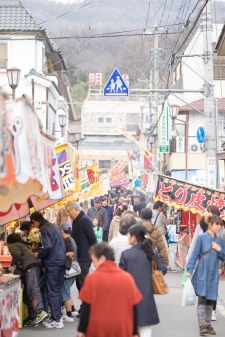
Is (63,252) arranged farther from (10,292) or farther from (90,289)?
(90,289)

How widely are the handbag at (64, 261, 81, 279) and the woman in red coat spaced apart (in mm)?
5217

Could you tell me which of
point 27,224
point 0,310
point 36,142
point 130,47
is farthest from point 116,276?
point 130,47

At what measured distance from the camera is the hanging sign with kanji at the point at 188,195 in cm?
1653

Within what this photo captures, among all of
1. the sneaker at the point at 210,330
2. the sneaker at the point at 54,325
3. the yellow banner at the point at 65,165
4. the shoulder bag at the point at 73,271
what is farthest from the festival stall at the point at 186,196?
the sneaker at the point at 54,325

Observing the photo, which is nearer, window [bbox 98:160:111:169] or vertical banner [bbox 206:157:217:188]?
vertical banner [bbox 206:157:217:188]

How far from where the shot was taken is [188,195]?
55.5 ft

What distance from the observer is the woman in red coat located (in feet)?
19.2

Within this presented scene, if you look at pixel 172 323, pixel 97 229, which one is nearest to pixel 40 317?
pixel 172 323

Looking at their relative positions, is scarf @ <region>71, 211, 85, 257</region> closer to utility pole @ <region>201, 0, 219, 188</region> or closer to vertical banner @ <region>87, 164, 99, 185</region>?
utility pole @ <region>201, 0, 219, 188</region>

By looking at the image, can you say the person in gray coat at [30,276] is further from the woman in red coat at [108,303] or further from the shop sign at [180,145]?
the shop sign at [180,145]

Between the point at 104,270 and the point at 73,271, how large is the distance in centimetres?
538

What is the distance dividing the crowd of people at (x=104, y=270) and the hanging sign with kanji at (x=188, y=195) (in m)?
3.79

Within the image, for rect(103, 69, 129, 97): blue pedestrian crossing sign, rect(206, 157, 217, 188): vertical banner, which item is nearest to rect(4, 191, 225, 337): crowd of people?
rect(206, 157, 217, 188): vertical banner

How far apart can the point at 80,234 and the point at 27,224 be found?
1.00 metres
